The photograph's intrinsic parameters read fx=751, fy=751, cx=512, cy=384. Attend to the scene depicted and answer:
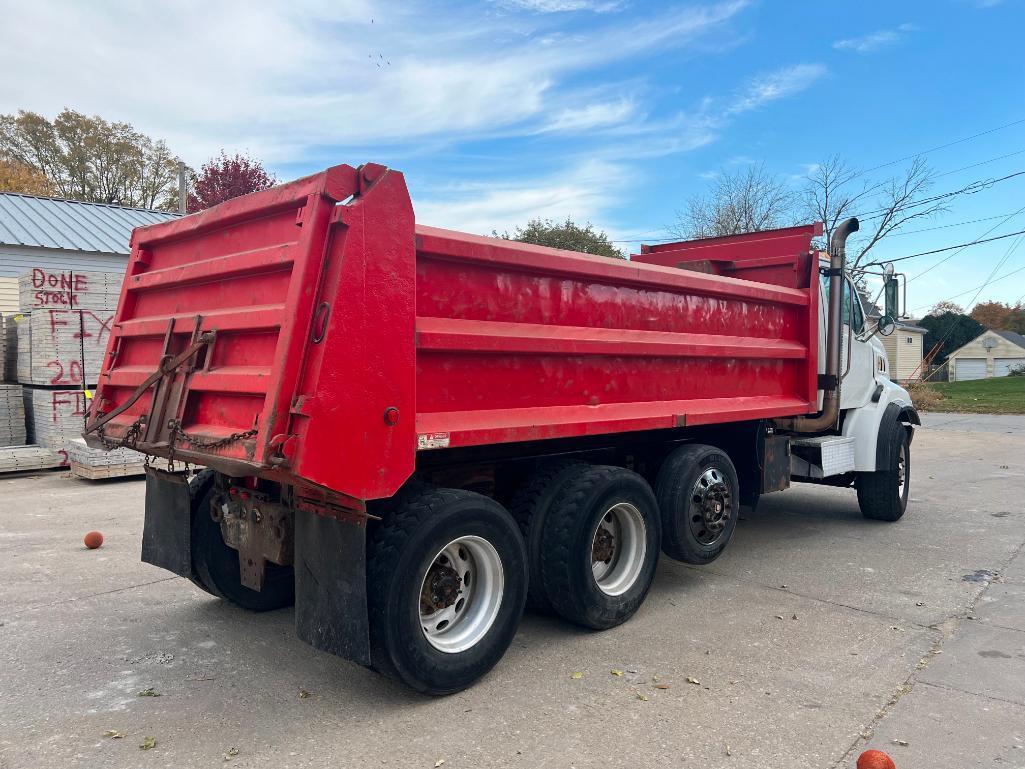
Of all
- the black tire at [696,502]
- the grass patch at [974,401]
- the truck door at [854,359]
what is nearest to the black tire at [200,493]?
the black tire at [696,502]

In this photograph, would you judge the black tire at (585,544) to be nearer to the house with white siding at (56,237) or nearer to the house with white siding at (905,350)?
the house with white siding at (56,237)

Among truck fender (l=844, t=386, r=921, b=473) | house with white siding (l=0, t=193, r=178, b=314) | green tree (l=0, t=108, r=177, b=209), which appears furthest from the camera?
green tree (l=0, t=108, r=177, b=209)

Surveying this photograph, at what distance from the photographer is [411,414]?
3.62m

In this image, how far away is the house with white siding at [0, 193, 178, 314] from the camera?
18.0 metres

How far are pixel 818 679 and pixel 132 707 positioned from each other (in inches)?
141

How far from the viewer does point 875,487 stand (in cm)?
797

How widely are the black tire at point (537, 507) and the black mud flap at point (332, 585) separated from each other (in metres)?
1.28

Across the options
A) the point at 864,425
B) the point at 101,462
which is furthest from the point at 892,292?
the point at 101,462

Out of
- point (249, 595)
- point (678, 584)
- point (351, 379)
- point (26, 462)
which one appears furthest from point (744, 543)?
point (26, 462)

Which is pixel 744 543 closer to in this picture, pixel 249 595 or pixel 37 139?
pixel 249 595

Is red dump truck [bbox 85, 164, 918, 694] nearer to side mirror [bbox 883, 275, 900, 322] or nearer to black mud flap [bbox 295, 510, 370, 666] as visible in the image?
black mud flap [bbox 295, 510, 370, 666]

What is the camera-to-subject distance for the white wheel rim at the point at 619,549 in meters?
4.95

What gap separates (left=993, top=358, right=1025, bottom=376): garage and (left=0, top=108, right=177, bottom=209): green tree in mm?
65406

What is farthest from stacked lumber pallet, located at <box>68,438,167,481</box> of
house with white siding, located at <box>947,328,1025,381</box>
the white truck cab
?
house with white siding, located at <box>947,328,1025,381</box>
